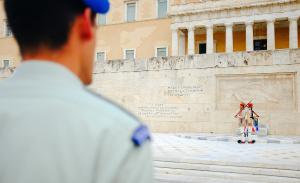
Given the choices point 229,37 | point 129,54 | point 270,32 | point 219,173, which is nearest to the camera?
point 219,173

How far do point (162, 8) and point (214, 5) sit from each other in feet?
25.9

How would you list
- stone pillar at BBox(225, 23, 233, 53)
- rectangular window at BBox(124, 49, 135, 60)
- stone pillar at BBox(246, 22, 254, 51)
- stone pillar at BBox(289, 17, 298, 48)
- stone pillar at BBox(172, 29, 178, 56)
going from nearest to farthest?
stone pillar at BBox(289, 17, 298, 48), stone pillar at BBox(246, 22, 254, 51), stone pillar at BBox(225, 23, 233, 53), stone pillar at BBox(172, 29, 178, 56), rectangular window at BBox(124, 49, 135, 60)

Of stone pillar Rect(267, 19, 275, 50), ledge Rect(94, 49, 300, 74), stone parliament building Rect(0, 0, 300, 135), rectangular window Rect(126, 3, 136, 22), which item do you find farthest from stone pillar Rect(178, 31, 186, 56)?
ledge Rect(94, 49, 300, 74)

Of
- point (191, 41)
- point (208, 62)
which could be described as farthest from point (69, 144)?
point (191, 41)

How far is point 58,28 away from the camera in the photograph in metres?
1.08

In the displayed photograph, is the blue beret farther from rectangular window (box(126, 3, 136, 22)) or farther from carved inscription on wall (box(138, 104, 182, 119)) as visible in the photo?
rectangular window (box(126, 3, 136, 22))

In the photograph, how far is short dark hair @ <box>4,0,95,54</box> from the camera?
3.55 feet

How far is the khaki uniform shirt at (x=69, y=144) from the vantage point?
91 centimetres

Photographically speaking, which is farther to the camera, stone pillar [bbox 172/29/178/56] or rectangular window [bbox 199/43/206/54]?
rectangular window [bbox 199/43/206/54]

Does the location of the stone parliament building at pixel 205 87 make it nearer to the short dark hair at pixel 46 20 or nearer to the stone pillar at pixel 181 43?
the short dark hair at pixel 46 20

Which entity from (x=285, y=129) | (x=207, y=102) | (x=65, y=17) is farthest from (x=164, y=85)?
(x=65, y=17)

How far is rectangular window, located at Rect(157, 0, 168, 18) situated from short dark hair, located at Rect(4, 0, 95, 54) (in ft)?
129

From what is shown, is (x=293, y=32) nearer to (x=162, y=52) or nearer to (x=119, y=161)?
(x=162, y=52)

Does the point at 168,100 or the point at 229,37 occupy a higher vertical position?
the point at 229,37
